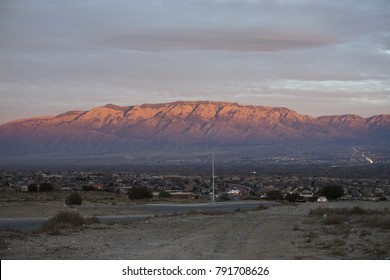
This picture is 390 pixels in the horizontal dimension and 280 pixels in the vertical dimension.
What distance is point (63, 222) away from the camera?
1149 inches

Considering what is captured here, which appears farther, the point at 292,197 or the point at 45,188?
the point at 45,188

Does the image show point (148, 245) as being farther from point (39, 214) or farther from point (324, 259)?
point (39, 214)

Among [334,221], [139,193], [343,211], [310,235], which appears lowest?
[139,193]

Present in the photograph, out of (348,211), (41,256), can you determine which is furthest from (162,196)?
(41,256)

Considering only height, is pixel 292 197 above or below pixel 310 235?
below

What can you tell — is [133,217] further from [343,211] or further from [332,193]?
[332,193]

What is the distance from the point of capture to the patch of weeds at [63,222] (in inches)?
1059

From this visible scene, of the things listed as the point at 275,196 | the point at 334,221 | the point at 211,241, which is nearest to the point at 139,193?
the point at 275,196

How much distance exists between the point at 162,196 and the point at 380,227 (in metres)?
52.8

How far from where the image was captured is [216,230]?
92.6 feet

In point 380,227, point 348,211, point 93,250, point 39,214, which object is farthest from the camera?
point 39,214

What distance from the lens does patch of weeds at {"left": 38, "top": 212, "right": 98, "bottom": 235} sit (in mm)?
26895
